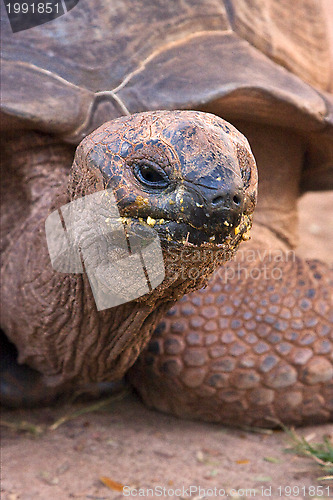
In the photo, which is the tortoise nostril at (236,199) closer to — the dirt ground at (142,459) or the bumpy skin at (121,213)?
the bumpy skin at (121,213)

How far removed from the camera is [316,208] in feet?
18.0

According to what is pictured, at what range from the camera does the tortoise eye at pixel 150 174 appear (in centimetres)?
133

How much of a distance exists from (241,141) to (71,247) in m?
0.57

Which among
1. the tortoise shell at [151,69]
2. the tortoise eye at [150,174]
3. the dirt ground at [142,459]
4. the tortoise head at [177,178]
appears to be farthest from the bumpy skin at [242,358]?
the tortoise eye at [150,174]

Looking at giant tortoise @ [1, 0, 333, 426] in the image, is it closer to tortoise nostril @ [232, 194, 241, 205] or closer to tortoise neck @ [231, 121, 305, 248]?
tortoise neck @ [231, 121, 305, 248]

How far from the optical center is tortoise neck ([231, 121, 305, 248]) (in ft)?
8.95

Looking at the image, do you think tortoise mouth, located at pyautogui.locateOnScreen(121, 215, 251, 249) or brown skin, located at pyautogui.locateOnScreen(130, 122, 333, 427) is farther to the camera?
brown skin, located at pyautogui.locateOnScreen(130, 122, 333, 427)

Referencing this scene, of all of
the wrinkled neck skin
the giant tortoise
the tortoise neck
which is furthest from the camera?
the tortoise neck

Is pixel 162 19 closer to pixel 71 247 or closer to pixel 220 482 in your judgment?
pixel 71 247

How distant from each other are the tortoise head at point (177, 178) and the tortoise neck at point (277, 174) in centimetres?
129

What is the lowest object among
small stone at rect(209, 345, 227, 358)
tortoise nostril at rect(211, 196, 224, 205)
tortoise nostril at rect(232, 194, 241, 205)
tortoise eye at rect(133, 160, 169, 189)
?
small stone at rect(209, 345, 227, 358)

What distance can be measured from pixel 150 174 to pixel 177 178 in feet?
0.23

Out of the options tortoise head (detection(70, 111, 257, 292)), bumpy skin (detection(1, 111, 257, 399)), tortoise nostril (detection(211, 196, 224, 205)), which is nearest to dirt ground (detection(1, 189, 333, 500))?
bumpy skin (detection(1, 111, 257, 399))

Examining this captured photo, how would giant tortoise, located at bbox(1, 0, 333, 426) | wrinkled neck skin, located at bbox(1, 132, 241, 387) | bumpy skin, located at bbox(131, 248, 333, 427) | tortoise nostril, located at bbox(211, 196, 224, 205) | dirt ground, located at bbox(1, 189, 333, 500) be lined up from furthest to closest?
1. bumpy skin, located at bbox(131, 248, 333, 427)
2. giant tortoise, located at bbox(1, 0, 333, 426)
3. dirt ground, located at bbox(1, 189, 333, 500)
4. wrinkled neck skin, located at bbox(1, 132, 241, 387)
5. tortoise nostril, located at bbox(211, 196, 224, 205)
